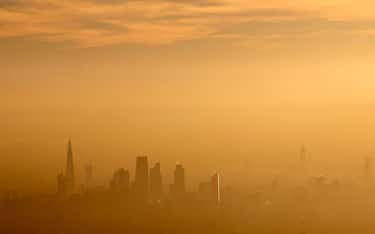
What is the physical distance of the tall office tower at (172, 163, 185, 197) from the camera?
31.0 metres

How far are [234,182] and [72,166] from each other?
14.9ft

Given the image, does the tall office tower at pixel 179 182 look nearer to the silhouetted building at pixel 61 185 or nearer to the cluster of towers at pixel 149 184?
Result: the cluster of towers at pixel 149 184

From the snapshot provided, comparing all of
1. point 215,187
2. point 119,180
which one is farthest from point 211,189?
A: point 119,180

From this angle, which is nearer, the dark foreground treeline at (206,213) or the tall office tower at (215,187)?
the dark foreground treeline at (206,213)

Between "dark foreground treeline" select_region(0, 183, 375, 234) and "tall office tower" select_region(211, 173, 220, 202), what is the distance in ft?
0.57

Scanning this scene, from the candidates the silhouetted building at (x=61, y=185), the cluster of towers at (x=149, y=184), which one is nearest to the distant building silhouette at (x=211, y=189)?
the cluster of towers at (x=149, y=184)

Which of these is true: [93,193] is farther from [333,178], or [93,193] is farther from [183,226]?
[333,178]

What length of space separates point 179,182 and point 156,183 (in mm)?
586

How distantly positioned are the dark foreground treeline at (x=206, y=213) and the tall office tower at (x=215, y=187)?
0.57 ft

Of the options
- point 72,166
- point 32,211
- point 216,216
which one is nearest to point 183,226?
point 216,216

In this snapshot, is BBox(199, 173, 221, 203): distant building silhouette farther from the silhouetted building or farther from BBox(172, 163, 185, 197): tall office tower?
the silhouetted building

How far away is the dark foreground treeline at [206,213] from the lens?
27094 millimetres

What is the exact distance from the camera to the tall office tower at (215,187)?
31592 mm

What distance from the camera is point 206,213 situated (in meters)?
30.9
